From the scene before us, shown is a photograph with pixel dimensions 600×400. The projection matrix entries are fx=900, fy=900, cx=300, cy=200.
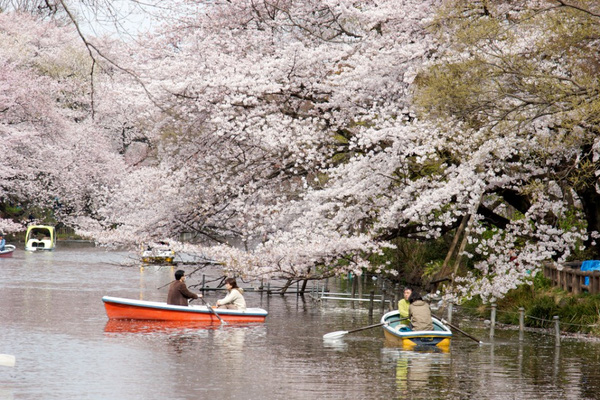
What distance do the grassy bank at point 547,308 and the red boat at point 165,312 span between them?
6.53 m

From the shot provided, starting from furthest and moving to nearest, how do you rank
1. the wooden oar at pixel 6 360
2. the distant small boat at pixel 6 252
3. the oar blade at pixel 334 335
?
the distant small boat at pixel 6 252 < the oar blade at pixel 334 335 < the wooden oar at pixel 6 360

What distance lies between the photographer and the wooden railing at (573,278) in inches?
823

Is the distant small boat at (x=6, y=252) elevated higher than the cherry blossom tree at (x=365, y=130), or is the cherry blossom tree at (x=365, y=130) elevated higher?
the cherry blossom tree at (x=365, y=130)

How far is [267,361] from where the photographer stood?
1698 centimetres

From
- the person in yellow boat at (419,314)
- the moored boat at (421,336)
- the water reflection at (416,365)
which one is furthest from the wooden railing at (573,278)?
the water reflection at (416,365)

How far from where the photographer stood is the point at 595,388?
14.6 meters

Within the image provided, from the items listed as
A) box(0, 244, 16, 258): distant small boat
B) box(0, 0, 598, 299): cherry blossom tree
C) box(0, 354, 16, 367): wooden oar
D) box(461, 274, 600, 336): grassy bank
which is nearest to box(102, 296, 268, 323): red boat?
box(0, 0, 598, 299): cherry blossom tree

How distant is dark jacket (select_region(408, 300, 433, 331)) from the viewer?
19188 mm

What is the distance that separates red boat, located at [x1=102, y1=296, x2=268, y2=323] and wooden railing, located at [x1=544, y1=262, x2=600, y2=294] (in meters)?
7.81

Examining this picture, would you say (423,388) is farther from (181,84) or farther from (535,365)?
(181,84)

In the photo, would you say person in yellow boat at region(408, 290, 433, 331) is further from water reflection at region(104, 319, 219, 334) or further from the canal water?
water reflection at region(104, 319, 219, 334)

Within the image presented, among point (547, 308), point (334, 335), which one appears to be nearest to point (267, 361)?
point (334, 335)

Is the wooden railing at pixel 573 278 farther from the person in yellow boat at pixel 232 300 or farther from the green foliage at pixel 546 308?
the person in yellow boat at pixel 232 300

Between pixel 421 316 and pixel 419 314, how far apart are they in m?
0.06
